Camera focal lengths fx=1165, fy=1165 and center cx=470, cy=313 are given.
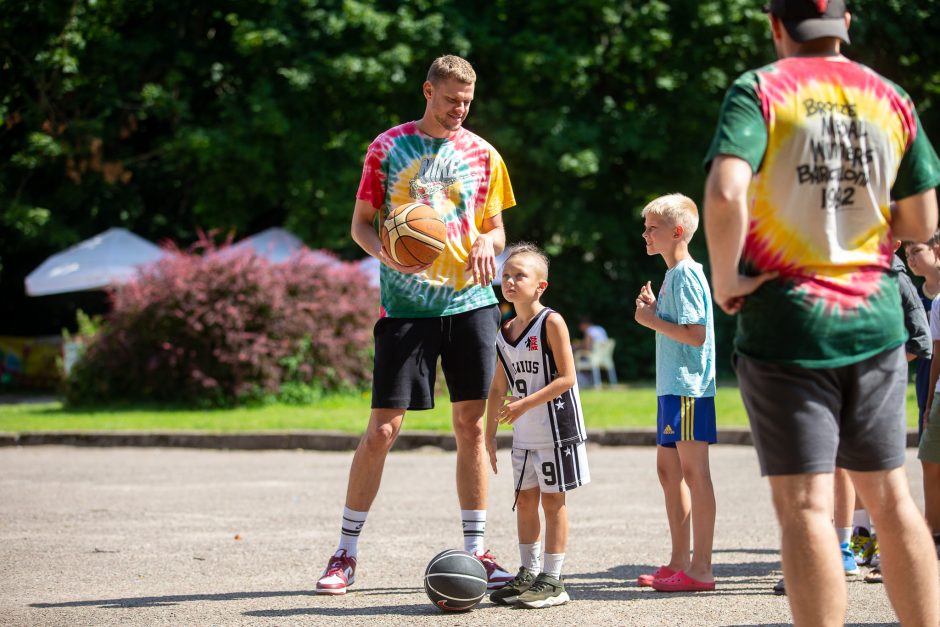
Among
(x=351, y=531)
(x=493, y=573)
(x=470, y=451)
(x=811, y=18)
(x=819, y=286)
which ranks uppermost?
(x=811, y=18)

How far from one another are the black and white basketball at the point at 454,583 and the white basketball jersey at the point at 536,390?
0.61 m

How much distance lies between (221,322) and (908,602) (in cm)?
1339

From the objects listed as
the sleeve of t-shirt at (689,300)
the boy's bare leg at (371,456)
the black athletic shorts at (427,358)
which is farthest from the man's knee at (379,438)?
the sleeve of t-shirt at (689,300)

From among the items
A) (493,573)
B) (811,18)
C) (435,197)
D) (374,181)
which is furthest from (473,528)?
(811,18)

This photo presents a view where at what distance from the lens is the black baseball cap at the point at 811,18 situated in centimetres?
354

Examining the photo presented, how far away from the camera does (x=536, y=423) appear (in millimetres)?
5273

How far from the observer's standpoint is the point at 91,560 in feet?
20.7

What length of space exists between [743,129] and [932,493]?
11.6 feet

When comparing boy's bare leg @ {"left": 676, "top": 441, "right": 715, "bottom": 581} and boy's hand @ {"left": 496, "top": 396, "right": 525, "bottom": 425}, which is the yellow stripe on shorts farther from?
boy's hand @ {"left": 496, "top": 396, "right": 525, "bottom": 425}

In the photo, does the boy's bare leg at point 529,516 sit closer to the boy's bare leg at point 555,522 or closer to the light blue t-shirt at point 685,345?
the boy's bare leg at point 555,522

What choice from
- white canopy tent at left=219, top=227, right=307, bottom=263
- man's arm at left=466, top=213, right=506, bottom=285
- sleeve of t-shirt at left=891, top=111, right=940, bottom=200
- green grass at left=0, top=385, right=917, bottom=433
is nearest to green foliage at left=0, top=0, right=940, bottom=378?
white canopy tent at left=219, top=227, right=307, bottom=263

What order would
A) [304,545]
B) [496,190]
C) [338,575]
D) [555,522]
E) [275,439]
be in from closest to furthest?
[555,522] → [338,575] → [496,190] → [304,545] → [275,439]

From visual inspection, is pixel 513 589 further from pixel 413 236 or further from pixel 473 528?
pixel 413 236

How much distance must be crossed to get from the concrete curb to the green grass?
0.20 metres
